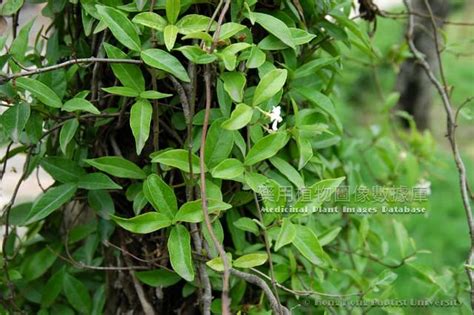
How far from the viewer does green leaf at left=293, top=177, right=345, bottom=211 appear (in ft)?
2.74

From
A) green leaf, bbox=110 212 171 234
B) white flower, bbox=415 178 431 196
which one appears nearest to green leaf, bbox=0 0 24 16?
green leaf, bbox=110 212 171 234

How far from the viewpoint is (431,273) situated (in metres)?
1.09

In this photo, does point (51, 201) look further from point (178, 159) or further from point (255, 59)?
point (255, 59)

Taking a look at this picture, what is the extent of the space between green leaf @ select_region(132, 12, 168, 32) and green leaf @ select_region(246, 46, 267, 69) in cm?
11

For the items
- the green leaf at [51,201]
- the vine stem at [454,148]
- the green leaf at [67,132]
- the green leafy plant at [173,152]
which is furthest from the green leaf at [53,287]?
the vine stem at [454,148]

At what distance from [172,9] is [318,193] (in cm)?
30

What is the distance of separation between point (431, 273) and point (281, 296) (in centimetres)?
28

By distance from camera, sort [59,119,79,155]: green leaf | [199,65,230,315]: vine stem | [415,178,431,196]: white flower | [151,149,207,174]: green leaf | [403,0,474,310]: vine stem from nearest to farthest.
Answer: [199,65,230,315]: vine stem < [151,149,207,174]: green leaf < [59,119,79,155]: green leaf < [403,0,474,310]: vine stem < [415,178,431,196]: white flower

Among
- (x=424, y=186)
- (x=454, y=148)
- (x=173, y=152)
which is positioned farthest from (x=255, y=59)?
(x=424, y=186)

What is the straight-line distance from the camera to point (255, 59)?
79cm

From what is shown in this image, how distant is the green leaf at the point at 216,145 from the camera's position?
79 centimetres

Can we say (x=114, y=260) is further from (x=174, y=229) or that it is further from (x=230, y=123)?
(x=230, y=123)

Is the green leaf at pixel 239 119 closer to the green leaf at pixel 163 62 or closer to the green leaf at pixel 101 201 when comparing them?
the green leaf at pixel 163 62

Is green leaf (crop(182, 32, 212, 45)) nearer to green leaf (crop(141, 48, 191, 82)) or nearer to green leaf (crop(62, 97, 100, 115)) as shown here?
green leaf (crop(141, 48, 191, 82))
